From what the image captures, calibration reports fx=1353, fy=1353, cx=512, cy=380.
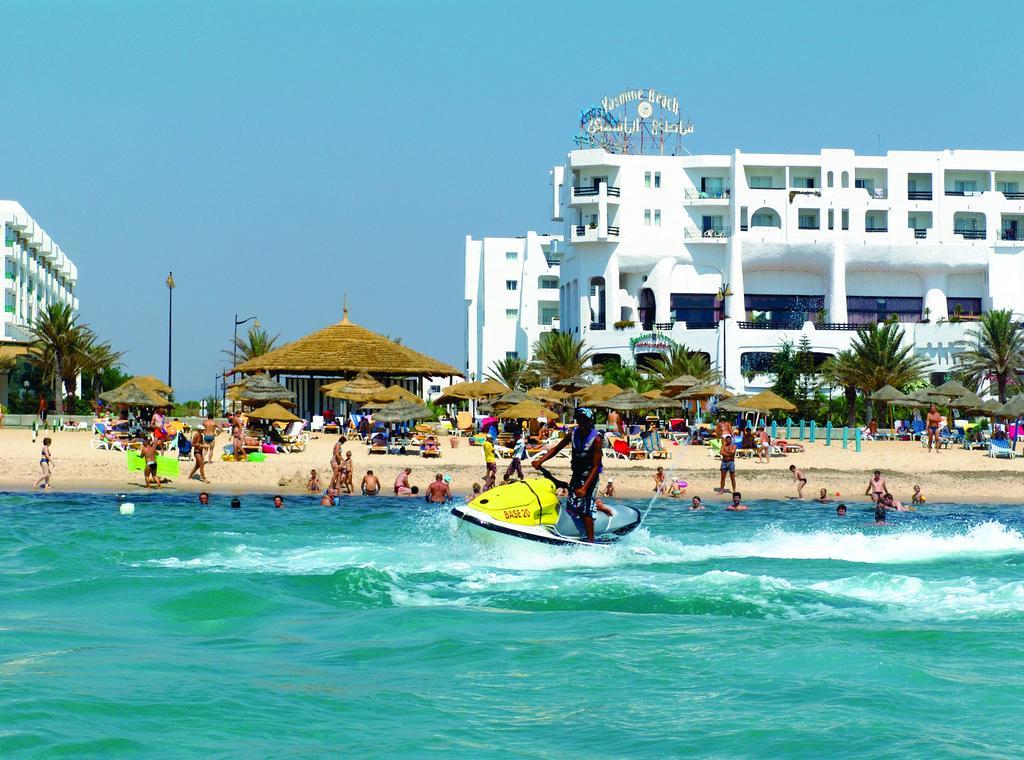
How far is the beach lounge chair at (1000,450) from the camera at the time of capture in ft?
131

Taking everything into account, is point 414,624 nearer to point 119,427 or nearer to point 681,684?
point 681,684

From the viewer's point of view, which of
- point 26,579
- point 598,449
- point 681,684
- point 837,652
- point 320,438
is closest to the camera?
point 681,684

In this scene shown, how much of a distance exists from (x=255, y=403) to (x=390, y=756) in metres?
35.1

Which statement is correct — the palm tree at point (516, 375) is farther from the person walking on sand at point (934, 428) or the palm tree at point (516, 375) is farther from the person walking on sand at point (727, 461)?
the person walking on sand at point (727, 461)

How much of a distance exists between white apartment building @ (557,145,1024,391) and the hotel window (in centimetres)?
1513

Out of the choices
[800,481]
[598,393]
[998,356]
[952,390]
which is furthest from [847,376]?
[800,481]

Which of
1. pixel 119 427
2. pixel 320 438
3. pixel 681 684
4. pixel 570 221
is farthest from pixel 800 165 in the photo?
pixel 681 684

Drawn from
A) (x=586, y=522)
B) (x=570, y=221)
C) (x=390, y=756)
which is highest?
(x=570, y=221)

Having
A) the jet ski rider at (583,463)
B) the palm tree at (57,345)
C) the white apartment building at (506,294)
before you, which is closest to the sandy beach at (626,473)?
the jet ski rider at (583,463)

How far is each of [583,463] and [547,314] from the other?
66.9 meters

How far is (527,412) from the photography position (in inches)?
1633

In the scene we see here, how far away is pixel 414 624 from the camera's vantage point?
15.8m

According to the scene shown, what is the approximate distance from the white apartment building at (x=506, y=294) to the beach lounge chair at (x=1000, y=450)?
42.5m

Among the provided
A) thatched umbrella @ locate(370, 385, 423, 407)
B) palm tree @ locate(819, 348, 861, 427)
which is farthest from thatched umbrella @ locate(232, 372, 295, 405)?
palm tree @ locate(819, 348, 861, 427)
